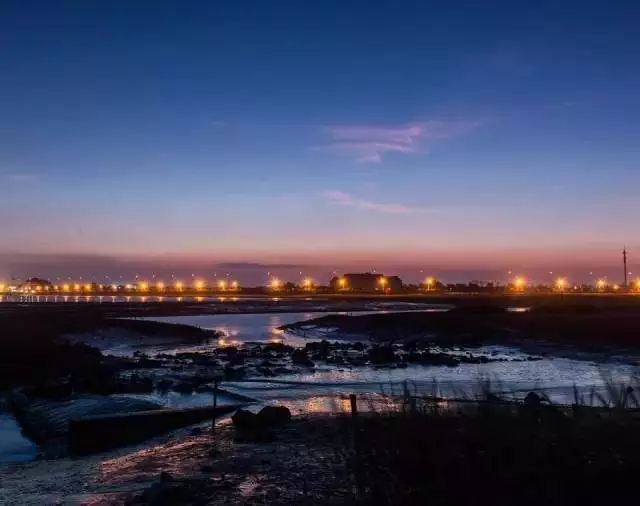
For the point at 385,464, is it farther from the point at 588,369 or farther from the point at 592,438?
the point at 588,369

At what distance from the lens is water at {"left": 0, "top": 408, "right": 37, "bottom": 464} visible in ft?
56.9

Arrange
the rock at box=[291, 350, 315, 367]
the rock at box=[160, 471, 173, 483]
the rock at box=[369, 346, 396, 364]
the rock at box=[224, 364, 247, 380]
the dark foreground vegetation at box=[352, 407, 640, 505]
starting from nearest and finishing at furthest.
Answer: the dark foreground vegetation at box=[352, 407, 640, 505] < the rock at box=[160, 471, 173, 483] < the rock at box=[224, 364, 247, 380] < the rock at box=[291, 350, 315, 367] < the rock at box=[369, 346, 396, 364]

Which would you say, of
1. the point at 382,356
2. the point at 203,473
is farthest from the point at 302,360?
the point at 203,473

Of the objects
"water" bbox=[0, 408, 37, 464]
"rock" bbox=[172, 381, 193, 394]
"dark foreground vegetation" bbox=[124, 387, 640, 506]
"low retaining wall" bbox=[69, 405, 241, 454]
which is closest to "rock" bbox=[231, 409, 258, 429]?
"low retaining wall" bbox=[69, 405, 241, 454]

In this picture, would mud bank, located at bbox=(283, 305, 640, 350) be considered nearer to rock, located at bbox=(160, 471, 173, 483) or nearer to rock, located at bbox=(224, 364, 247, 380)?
rock, located at bbox=(224, 364, 247, 380)

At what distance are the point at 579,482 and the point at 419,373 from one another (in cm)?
2187

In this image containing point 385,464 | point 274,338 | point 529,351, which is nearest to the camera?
point 385,464

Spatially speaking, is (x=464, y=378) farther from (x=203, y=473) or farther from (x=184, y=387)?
(x=203, y=473)

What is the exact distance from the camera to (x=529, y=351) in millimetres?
42344

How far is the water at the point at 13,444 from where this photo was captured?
17.3 metres

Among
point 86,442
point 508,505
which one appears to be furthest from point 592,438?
point 86,442

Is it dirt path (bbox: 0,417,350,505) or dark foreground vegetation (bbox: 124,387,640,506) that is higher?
dark foreground vegetation (bbox: 124,387,640,506)

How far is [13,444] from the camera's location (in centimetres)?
1900

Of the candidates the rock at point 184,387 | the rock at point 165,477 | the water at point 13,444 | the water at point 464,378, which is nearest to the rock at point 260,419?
the water at point 464,378
